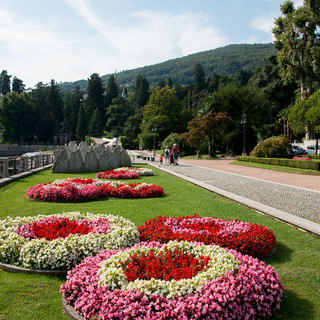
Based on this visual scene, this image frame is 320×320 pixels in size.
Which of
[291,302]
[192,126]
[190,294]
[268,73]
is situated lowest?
[291,302]

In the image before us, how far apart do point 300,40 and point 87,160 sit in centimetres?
3537

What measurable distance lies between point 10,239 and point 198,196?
6417mm

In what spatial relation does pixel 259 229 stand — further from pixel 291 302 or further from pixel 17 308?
pixel 17 308

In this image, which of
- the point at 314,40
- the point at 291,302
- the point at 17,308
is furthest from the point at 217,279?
the point at 314,40

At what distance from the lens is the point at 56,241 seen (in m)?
4.49

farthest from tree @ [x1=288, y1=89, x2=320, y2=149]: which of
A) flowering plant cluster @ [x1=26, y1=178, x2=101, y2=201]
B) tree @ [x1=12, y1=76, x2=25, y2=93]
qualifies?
tree @ [x1=12, y1=76, x2=25, y2=93]

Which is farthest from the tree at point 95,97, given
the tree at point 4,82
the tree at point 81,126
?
the tree at point 4,82

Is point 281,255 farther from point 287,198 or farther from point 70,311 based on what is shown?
point 287,198

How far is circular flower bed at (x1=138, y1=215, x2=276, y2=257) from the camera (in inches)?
196

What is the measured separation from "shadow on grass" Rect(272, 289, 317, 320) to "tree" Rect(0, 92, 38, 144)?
81611mm

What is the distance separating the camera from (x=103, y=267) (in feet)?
11.7

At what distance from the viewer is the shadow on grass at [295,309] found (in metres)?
3.32

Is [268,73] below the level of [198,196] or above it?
above

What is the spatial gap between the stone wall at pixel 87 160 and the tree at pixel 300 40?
101 ft
